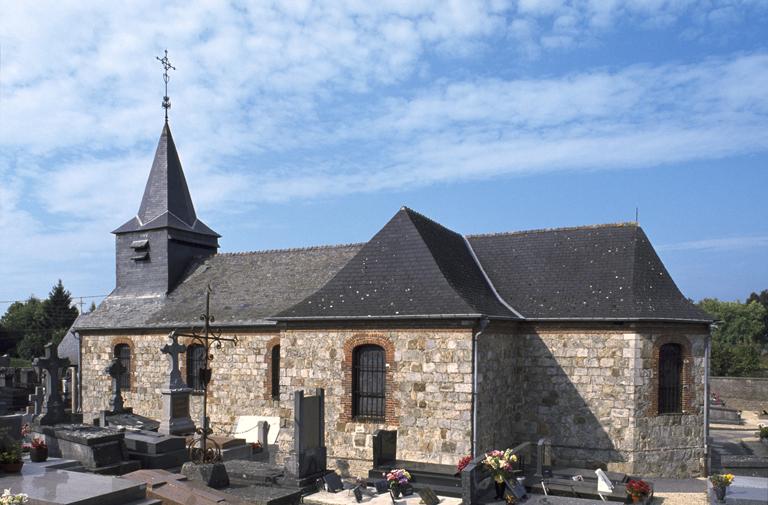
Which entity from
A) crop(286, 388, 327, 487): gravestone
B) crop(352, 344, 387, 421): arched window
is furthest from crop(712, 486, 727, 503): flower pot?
crop(286, 388, 327, 487): gravestone

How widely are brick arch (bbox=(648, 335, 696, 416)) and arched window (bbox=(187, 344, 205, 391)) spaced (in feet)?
45.7

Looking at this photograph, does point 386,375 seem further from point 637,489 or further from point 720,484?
point 720,484

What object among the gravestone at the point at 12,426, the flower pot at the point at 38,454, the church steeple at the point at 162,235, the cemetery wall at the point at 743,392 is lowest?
the cemetery wall at the point at 743,392

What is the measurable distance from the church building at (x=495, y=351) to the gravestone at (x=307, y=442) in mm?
1871

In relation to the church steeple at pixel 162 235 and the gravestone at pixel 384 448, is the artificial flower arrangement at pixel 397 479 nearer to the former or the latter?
the gravestone at pixel 384 448

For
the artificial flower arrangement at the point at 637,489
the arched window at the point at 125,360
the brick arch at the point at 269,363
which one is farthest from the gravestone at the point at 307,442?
the arched window at the point at 125,360

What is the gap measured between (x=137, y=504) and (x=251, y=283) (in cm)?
1316

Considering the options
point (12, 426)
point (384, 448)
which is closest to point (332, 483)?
point (384, 448)

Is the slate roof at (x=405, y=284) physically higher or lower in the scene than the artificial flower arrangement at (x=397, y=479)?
higher

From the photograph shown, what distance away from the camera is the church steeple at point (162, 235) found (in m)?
24.5

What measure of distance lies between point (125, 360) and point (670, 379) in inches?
716

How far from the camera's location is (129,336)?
2270cm

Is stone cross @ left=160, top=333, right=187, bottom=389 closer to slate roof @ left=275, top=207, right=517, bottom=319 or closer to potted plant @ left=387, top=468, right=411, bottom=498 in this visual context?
slate roof @ left=275, top=207, right=517, bottom=319

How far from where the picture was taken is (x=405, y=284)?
16.1 m
